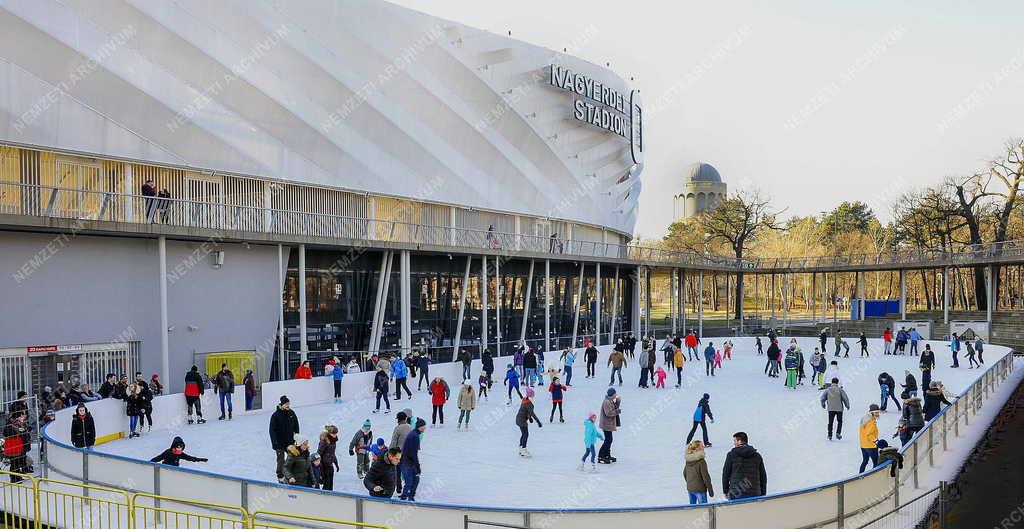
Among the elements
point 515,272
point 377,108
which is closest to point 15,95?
point 377,108

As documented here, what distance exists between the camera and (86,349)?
73.7 ft

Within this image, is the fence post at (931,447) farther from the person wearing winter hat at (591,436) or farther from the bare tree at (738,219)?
the bare tree at (738,219)

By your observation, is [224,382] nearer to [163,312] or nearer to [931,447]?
[163,312]

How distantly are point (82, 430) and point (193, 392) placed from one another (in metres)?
4.45

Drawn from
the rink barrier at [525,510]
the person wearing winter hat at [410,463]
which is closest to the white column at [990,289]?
the rink barrier at [525,510]

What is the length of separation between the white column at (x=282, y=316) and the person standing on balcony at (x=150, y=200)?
4.28m

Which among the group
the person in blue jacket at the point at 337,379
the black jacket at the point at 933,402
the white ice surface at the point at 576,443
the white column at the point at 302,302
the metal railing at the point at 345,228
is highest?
the metal railing at the point at 345,228

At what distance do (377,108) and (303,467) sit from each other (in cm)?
2529

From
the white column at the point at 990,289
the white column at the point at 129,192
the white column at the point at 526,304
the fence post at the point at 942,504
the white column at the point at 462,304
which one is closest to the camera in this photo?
the fence post at the point at 942,504

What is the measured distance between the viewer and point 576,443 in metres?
16.6

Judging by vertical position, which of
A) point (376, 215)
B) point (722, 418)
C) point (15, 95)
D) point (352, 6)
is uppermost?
point (352, 6)

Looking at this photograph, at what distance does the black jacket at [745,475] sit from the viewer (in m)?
9.94

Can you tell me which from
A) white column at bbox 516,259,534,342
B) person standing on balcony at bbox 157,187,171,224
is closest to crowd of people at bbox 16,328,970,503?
person standing on balcony at bbox 157,187,171,224

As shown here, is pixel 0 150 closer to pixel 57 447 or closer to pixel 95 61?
pixel 95 61
